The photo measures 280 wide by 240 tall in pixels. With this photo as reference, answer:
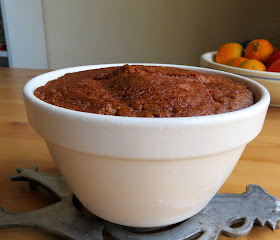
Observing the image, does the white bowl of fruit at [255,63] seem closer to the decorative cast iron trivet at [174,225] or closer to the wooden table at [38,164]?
the wooden table at [38,164]

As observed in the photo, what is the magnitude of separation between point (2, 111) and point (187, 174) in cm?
68

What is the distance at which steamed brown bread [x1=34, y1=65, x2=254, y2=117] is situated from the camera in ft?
1.23

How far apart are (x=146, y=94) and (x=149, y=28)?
6.39 ft

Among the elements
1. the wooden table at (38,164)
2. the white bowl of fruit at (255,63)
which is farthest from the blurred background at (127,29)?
the wooden table at (38,164)

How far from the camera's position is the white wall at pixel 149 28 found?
1975mm

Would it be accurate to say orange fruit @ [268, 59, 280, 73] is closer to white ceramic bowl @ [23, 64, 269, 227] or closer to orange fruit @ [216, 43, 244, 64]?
orange fruit @ [216, 43, 244, 64]

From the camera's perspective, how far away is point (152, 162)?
0.34 m

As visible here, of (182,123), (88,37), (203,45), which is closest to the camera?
(182,123)

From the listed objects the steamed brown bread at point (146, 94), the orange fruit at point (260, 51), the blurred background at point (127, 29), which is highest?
the steamed brown bread at point (146, 94)

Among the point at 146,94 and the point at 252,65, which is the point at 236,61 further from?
the point at 146,94

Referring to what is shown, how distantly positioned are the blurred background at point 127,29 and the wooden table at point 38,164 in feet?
4.16

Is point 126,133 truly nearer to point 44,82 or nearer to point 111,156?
point 111,156

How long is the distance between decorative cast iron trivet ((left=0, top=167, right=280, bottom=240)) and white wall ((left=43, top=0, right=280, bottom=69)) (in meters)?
1.71

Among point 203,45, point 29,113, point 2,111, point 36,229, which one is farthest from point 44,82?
point 203,45
